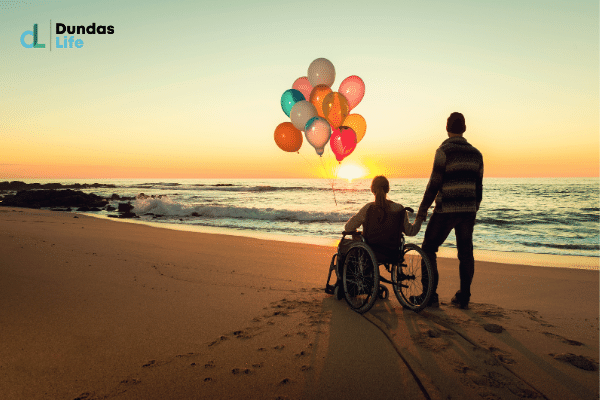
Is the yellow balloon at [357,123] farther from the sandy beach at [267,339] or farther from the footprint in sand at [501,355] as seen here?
the footprint in sand at [501,355]

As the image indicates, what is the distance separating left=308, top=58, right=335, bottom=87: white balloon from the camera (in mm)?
6254

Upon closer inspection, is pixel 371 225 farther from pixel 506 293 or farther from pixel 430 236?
pixel 506 293

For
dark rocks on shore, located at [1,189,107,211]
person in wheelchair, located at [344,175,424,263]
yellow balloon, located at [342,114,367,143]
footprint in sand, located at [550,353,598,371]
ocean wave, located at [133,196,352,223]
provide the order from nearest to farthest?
footprint in sand, located at [550,353,598,371], person in wheelchair, located at [344,175,424,263], yellow balloon, located at [342,114,367,143], ocean wave, located at [133,196,352,223], dark rocks on shore, located at [1,189,107,211]

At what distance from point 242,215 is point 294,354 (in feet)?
52.2

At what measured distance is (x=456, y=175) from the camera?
135 inches

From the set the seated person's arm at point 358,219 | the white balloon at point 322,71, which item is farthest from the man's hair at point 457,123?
the white balloon at point 322,71

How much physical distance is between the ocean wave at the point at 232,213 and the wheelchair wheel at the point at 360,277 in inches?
445

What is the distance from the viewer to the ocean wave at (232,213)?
52.8 feet

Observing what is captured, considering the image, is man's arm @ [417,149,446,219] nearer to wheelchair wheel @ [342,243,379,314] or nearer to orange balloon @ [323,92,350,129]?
wheelchair wheel @ [342,243,379,314]

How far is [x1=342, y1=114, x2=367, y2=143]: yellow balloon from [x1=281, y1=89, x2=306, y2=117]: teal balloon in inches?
40.8

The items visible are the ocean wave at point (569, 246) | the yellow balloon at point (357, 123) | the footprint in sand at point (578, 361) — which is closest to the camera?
the footprint in sand at point (578, 361)

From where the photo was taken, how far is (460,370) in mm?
2248

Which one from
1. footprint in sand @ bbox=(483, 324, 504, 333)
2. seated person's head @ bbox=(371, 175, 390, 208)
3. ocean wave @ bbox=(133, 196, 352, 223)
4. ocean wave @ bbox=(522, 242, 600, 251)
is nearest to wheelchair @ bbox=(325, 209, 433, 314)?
seated person's head @ bbox=(371, 175, 390, 208)

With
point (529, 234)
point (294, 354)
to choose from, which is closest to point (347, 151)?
point (294, 354)
